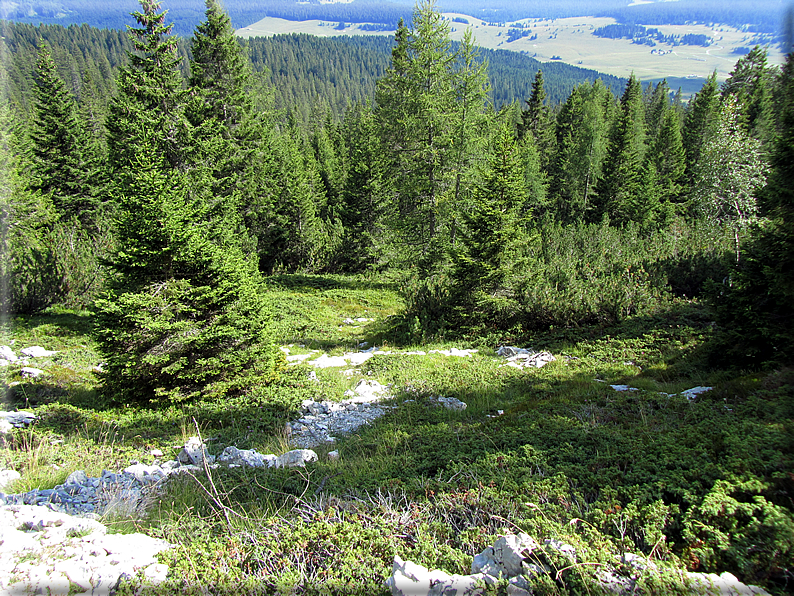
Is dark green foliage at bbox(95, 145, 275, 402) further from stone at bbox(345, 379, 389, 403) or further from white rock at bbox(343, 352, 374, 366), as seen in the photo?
white rock at bbox(343, 352, 374, 366)

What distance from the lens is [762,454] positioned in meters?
3.27

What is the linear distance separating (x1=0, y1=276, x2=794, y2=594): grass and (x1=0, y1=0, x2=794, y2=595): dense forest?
1.1 inches

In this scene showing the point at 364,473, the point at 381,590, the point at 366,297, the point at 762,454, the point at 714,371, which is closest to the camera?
the point at 381,590

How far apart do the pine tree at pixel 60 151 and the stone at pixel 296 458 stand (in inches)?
1110

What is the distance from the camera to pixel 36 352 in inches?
405

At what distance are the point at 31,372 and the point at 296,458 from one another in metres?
7.44

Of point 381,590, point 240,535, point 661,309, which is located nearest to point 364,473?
point 240,535

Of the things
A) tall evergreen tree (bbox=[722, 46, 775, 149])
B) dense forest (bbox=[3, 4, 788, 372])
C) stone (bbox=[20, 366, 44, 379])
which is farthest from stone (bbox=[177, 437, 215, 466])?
tall evergreen tree (bbox=[722, 46, 775, 149])

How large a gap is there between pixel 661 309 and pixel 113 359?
13087 millimetres

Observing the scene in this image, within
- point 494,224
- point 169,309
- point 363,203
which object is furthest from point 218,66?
point 169,309

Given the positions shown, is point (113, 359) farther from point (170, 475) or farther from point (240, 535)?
point (240, 535)

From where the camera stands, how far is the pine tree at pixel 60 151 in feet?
82.9

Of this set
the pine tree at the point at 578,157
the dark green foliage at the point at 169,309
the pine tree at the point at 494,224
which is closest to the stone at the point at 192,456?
the dark green foliage at the point at 169,309

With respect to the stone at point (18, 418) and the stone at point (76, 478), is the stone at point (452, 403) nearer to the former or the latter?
the stone at point (76, 478)
